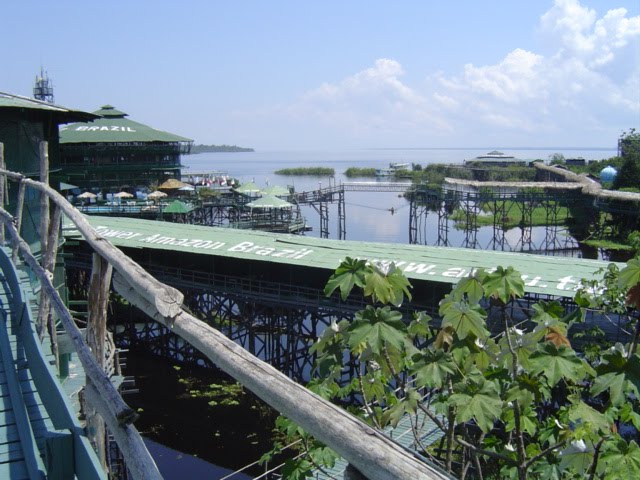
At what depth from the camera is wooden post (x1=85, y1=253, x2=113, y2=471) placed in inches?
146

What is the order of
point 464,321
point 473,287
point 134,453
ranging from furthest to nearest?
point 473,287 < point 464,321 < point 134,453

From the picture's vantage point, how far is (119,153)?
5097cm

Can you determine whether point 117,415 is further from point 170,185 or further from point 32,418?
point 170,185

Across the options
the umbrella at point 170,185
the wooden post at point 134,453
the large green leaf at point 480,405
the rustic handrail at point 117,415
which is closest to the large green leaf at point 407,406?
the large green leaf at point 480,405

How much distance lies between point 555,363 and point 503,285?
0.74 meters

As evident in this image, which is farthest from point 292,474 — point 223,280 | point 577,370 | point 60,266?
point 223,280

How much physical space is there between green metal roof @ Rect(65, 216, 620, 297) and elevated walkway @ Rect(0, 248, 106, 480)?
45.5 feet

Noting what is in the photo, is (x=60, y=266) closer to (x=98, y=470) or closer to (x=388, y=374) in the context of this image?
(x=388, y=374)

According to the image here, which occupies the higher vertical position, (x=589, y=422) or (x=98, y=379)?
(x=98, y=379)

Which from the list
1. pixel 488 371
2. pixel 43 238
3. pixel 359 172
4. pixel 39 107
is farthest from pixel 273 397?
pixel 359 172

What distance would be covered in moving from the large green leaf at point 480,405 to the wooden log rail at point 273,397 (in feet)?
6.43

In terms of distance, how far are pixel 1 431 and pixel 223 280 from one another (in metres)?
21.1

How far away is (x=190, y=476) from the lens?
18.9 meters

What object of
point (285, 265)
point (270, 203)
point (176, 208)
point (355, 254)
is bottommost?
point (285, 265)
